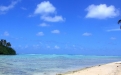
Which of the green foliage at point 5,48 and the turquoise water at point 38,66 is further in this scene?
the green foliage at point 5,48

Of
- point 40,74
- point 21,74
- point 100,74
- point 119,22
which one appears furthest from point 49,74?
point 119,22

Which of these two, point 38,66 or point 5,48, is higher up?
point 5,48

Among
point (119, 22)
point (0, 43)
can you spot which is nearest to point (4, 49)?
point (0, 43)

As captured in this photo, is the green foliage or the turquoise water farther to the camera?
the green foliage

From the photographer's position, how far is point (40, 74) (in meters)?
20.8

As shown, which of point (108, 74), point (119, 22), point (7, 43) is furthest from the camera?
point (7, 43)

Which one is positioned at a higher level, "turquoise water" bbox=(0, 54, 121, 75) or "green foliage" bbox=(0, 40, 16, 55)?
"green foliage" bbox=(0, 40, 16, 55)

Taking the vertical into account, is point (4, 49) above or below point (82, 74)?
above

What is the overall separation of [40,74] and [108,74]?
23.3 feet

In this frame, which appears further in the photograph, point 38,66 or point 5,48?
point 5,48

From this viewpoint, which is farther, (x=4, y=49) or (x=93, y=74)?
(x=4, y=49)

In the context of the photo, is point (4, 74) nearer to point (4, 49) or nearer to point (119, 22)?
point (119, 22)

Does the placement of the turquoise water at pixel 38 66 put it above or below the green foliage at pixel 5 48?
below

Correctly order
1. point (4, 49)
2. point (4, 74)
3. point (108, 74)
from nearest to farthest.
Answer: point (108, 74), point (4, 74), point (4, 49)
